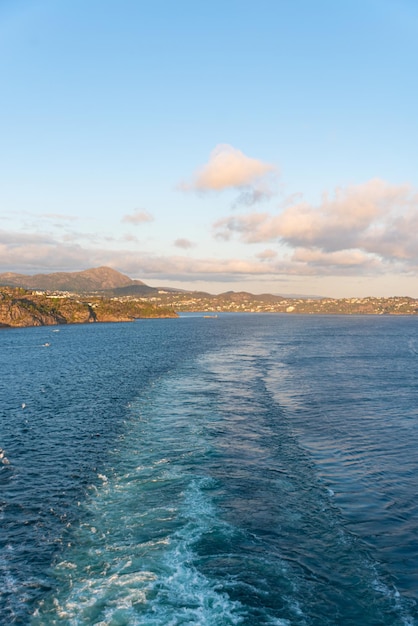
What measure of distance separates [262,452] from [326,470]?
601cm

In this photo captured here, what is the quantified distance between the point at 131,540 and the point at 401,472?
71.4 ft

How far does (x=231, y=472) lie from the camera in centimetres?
3303

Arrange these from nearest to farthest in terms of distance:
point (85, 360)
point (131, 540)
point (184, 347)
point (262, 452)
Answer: point (131, 540) → point (262, 452) → point (85, 360) → point (184, 347)

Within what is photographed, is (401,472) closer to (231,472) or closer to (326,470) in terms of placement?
(326,470)

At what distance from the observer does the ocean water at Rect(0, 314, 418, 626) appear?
1897 cm

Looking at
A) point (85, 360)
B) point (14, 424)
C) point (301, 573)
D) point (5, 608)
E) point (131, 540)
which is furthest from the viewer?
point (85, 360)

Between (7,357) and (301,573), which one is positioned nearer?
(301,573)

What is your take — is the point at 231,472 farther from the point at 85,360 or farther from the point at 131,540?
the point at 85,360

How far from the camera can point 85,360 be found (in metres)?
102

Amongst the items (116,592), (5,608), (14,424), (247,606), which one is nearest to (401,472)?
(247,606)

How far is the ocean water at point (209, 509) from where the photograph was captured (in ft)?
62.2

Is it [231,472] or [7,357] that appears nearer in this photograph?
[231,472]

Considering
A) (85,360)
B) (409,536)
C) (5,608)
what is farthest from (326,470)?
(85,360)

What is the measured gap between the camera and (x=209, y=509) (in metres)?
27.0
